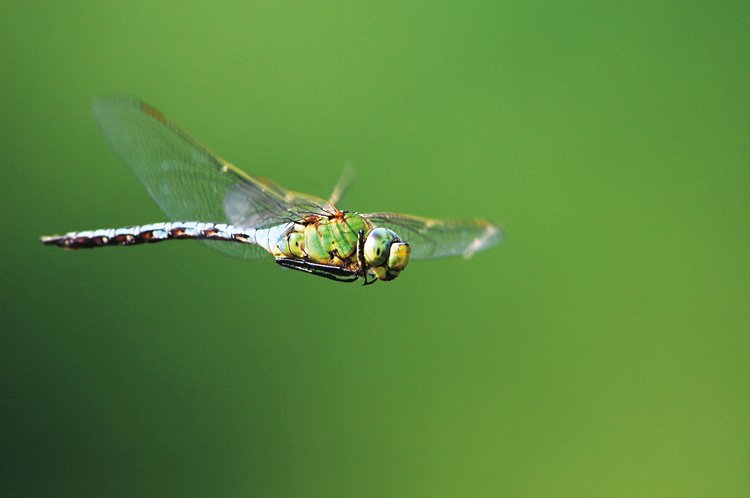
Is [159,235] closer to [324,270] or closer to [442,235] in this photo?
[324,270]

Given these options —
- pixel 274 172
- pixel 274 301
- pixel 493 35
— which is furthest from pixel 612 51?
pixel 274 301

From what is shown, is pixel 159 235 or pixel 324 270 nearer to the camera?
pixel 324 270

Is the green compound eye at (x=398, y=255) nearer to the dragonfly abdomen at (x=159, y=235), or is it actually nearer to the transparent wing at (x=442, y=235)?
the transparent wing at (x=442, y=235)

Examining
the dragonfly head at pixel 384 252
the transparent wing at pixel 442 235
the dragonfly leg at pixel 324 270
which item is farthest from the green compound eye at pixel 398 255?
the transparent wing at pixel 442 235

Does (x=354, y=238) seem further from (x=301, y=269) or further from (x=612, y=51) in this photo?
(x=612, y=51)

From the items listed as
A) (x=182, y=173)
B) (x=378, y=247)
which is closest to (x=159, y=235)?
(x=182, y=173)

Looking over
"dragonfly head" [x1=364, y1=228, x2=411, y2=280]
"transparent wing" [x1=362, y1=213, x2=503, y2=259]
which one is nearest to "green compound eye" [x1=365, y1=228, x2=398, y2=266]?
"dragonfly head" [x1=364, y1=228, x2=411, y2=280]

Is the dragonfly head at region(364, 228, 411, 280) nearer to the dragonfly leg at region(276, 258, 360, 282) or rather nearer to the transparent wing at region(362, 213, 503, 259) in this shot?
the dragonfly leg at region(276, 258, 360, 282)
